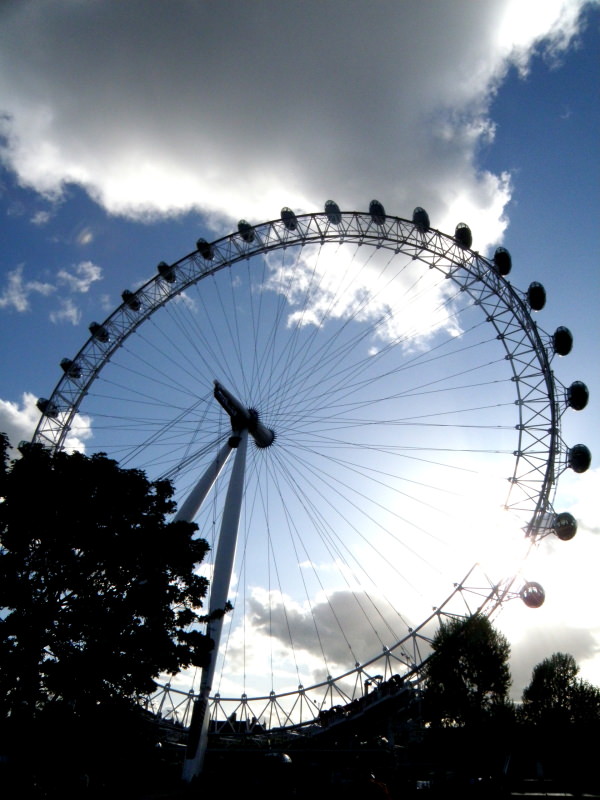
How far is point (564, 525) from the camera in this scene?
3384cm

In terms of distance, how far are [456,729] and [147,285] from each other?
40.1 m

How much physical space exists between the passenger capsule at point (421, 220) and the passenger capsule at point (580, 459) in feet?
57.4

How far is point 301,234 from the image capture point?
42000 mm

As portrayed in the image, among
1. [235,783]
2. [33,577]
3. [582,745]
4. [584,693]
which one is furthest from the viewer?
[584,693]

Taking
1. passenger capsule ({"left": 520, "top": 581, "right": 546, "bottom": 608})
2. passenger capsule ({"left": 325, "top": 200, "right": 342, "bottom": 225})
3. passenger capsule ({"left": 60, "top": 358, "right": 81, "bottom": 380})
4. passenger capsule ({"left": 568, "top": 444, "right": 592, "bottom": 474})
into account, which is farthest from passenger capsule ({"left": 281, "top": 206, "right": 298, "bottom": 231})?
passenger capsule ({"left": 520, "top": 581, "right": 546, "bottom": 608})

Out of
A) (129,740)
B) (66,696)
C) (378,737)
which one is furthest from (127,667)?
(378,737)

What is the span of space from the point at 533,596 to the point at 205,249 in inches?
1280

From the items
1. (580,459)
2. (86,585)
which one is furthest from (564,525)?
(86,585)

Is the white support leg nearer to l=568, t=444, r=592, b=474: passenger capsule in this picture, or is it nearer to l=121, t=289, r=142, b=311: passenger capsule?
l=121, t=289, r=142, b=311: passenger capsule

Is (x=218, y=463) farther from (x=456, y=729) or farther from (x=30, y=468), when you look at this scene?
(x=456, y=729)

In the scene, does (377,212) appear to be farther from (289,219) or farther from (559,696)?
(559,696)

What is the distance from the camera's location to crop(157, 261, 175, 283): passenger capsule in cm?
4397

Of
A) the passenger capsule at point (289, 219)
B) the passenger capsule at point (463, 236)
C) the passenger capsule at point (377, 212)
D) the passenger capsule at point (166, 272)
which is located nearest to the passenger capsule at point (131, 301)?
the passenger capsule at point (166, 272)

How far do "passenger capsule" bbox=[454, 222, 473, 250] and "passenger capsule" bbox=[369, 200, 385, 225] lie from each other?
205 inches
